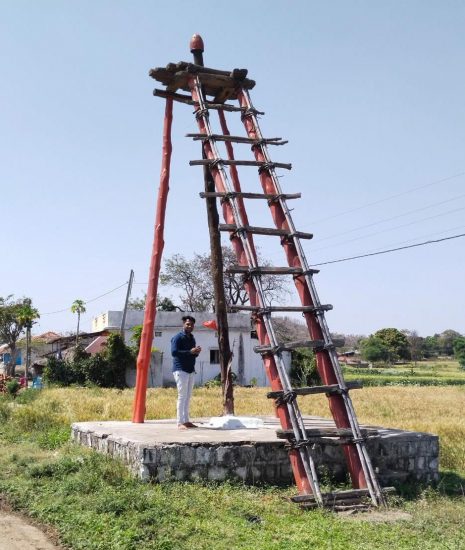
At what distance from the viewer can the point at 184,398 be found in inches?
372

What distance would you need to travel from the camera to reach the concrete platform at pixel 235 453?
7.60 m

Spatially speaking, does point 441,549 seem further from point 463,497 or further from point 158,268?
point 158,268

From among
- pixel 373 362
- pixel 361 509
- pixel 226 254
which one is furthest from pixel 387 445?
pixel 373 362

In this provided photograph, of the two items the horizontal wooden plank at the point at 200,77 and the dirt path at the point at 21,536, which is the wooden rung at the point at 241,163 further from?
the dirt path at the point at 21,536

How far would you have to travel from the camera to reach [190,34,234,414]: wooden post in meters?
10.7

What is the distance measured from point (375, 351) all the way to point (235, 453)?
215 feet

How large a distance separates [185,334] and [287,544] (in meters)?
4.57

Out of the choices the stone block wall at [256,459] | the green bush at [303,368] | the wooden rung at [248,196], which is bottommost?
the stone block wall at [256,459]

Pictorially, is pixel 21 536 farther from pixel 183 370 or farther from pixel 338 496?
pixel 183 370

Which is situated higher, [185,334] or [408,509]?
A: [185,334]

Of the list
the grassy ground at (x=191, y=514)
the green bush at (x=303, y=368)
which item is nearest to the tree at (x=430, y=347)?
the green bush at (x=303, y=368)

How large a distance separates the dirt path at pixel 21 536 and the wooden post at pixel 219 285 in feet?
15.2

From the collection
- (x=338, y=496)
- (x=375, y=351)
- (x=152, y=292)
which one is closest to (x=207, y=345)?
(x=152, y=292)

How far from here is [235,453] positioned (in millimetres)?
7902
